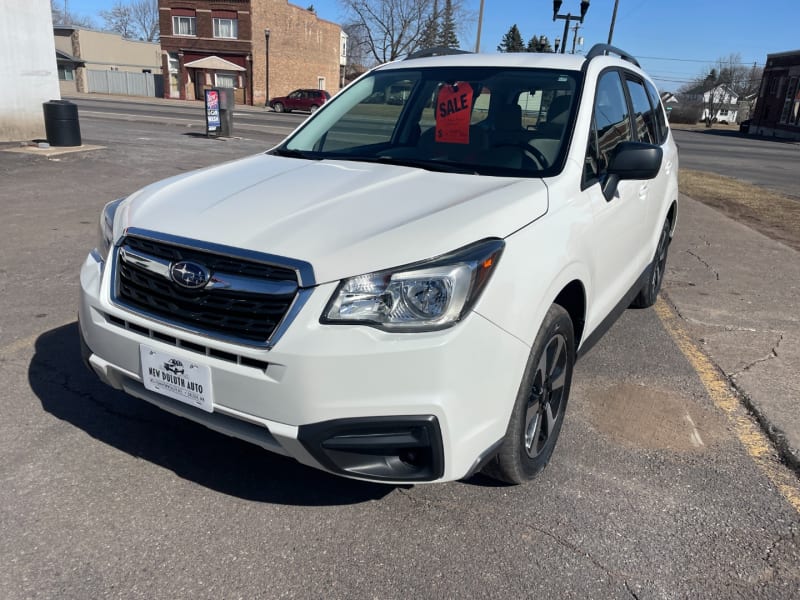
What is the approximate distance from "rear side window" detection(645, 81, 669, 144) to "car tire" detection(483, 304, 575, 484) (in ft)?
9.64

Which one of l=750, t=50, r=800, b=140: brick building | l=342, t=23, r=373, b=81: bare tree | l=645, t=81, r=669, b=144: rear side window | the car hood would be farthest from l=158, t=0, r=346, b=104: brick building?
the car hood

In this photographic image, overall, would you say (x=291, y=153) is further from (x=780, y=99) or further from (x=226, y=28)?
(x=780, y=99)

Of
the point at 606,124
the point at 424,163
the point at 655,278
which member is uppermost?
the point at 606,124

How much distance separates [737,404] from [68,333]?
4.35m

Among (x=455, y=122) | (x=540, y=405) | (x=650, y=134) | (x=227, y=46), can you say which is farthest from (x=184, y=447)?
(x=227, y=46)

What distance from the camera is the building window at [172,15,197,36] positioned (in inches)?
2025

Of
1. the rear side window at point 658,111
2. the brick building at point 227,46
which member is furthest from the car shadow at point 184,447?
the brick building at point 227,46

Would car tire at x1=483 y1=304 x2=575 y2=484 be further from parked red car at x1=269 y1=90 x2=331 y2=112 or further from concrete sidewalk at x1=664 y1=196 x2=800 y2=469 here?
parked red car at x1=269 y1=90 x2=331 y2=112

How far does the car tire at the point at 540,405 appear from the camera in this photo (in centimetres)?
257

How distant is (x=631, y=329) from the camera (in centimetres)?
514

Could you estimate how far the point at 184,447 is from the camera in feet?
10.4

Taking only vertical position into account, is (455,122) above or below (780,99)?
below

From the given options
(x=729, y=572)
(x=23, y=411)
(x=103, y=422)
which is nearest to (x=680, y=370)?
(x=729, y=572)

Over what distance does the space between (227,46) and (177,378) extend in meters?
54.4
